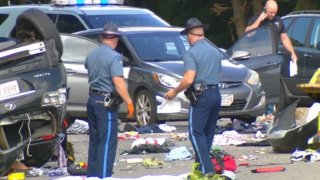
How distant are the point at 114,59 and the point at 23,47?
3.09 feet

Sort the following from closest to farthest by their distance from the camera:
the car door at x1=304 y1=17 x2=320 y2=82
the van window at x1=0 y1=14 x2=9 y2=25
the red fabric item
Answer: the red fabric item
the car door at x1=304 y1=17 x2=320 y2=82
the van window at x1=0 y1=14 x2=9 y2=25

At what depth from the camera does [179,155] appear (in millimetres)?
12047

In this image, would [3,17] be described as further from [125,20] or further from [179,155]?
[179,155]

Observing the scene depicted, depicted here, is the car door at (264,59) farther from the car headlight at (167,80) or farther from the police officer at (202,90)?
the police officer at (202,90)

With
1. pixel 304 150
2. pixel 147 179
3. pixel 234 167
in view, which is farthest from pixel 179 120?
pixel 147 179

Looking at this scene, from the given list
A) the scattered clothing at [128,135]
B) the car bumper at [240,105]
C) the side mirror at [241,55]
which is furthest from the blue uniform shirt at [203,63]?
the side mirror at [241,55]

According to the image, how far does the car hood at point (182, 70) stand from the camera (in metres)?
15.3

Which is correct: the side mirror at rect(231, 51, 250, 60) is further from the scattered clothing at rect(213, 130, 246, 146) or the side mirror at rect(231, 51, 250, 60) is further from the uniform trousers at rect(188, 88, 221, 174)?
the uniform trousers at rect(188, 88, 221, 174)

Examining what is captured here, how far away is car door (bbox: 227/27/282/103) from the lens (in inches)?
669

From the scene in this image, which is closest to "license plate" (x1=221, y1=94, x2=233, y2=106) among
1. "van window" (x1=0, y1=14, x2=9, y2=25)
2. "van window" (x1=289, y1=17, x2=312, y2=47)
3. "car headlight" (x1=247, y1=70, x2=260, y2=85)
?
"car headlight" (x1=247, y1=70, x2=260, y2=85)

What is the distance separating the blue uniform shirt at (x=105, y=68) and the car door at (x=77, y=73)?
6065mm

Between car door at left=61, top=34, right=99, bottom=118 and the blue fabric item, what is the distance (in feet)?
14.3

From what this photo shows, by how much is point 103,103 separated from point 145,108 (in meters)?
5.43

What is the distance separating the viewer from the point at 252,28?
17047 mm
